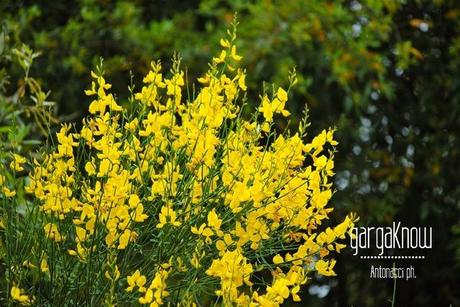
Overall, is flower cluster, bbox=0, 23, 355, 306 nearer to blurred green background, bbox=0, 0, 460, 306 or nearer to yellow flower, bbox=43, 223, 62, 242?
yellow flower, bbox=43, 223, 62, 242

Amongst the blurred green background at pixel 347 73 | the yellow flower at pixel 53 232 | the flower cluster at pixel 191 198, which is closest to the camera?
the flower cluster at pixel 191 198

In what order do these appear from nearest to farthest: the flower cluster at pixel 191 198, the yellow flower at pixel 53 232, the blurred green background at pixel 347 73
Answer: the flower cluster at pixel 191 198, the yellow flower at pixel 53 232, the blurred green background at pixel 347 73

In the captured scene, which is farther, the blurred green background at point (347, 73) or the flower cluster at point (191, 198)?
the blurred green background at point (347, 73)

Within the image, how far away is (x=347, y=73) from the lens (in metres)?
4.44

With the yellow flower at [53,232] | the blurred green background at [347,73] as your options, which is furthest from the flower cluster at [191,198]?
the blurred green background at [347,73]

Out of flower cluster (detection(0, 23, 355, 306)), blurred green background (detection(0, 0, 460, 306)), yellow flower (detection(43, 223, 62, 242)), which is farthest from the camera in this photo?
blurred green background (detection(0, 0, 460, 306))

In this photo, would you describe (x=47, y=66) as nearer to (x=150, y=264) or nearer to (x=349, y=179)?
(x=349, y=179)

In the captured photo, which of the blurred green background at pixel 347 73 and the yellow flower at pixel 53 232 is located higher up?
the blurred green background at pixel 347 73

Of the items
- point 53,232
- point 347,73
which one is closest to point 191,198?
point 53,232

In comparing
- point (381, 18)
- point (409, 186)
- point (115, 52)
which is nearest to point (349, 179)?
point (409, 186)

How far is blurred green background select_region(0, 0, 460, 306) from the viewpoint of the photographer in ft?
14.5

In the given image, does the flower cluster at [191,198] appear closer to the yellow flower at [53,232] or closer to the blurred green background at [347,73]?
the yellow flower at [53,232]

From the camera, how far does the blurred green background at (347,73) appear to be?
4422mm

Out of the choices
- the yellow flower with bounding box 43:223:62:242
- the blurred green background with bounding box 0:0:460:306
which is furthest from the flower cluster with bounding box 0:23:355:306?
the blurred green background with bounding box 0:0:460:306
